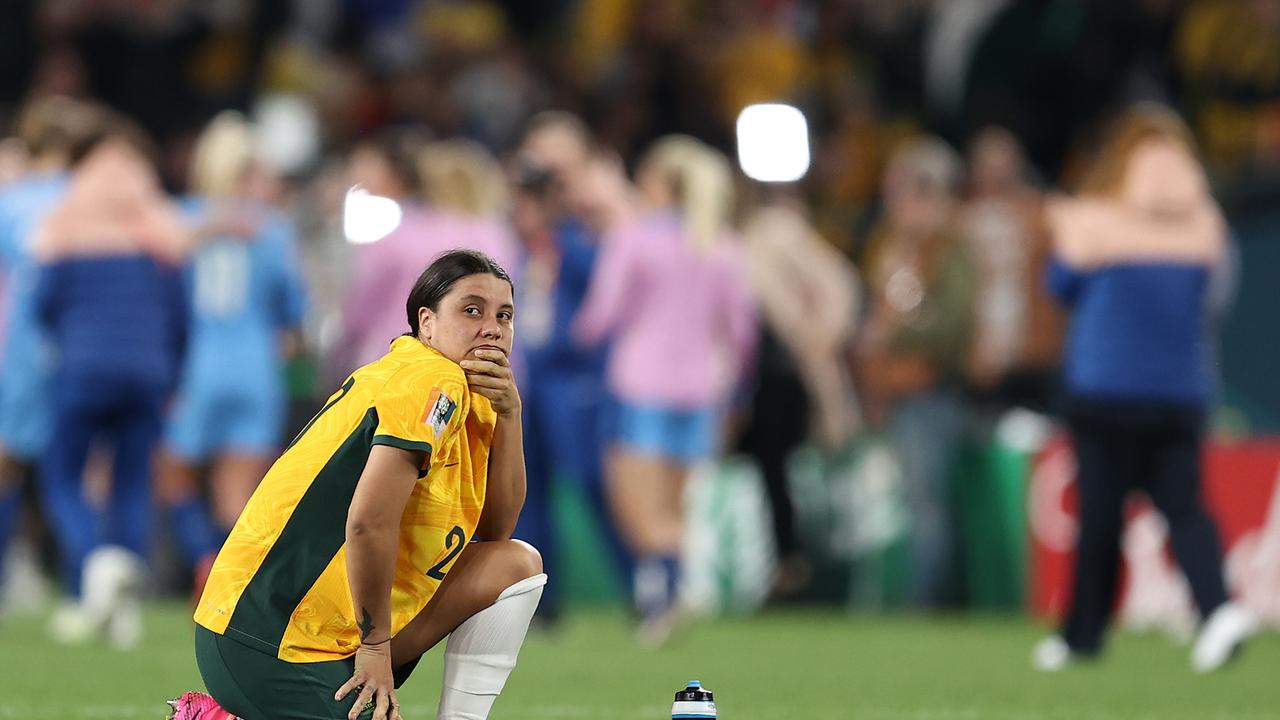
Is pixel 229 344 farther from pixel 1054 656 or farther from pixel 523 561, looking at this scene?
pixel 523 561

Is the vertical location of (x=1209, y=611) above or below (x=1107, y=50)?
below

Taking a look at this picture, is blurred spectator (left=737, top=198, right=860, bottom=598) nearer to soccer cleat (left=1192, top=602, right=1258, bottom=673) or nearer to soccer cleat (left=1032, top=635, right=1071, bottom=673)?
soccer cleat (left=1032, top=635, right=1071, bottom=673)

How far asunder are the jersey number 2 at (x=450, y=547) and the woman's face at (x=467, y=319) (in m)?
0.40

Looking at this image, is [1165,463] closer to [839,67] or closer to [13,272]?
[13,272]

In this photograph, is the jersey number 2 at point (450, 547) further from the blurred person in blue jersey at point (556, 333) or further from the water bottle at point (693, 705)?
the blurred person in blue jersey at point (556, 333)

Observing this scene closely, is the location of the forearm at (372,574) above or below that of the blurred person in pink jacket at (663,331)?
below

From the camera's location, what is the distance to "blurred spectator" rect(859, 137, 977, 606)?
43.1 feet

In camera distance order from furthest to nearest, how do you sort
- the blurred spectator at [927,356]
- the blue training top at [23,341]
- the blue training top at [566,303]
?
the blurred spectator at [927,356] → the blue training top at [566,303] → the blue training top at [23,341]

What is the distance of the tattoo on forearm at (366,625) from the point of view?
4.59m

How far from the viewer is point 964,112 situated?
17.6 m

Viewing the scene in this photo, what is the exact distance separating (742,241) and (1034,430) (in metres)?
2.22

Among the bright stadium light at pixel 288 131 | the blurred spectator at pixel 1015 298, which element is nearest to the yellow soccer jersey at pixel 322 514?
the blurred spectator at pixel 1015 298

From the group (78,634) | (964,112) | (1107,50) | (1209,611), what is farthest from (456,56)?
(1209,611)

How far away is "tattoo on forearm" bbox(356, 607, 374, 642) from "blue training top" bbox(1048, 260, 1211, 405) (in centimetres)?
543
